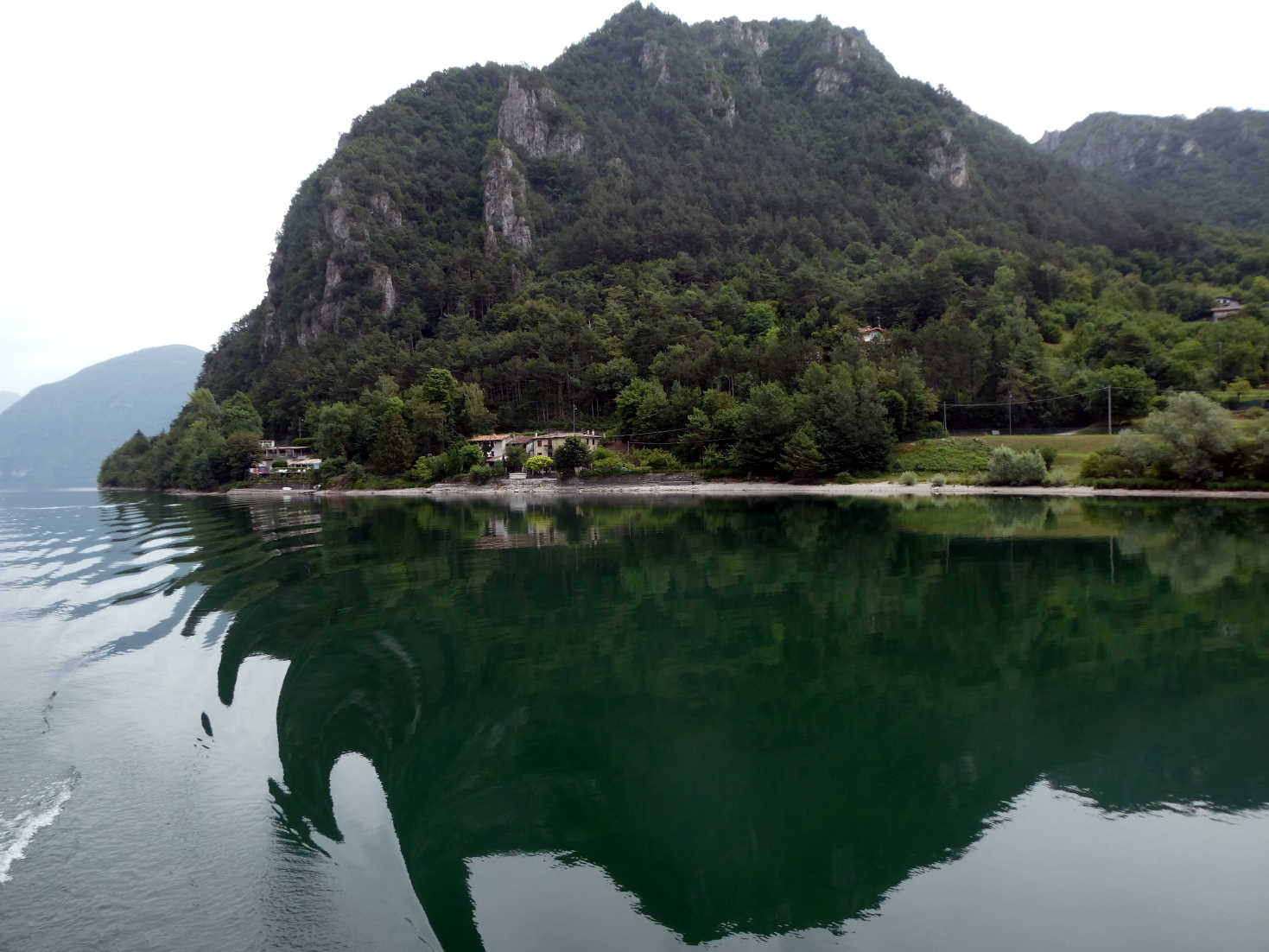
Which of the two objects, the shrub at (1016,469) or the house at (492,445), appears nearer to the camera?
the shrub at (1016,469)

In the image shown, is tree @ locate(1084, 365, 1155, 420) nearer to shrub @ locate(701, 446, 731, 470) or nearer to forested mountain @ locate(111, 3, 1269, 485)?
forested mountain @ locate(111, 3, 1269, 485)

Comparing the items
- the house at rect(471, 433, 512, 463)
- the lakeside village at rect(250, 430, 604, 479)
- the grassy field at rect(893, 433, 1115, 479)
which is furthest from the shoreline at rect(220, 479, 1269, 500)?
the house at rect(471, 433, 512, 463)

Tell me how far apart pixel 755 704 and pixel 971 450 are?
2472 inches

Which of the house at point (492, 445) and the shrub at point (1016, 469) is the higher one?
the house at point (492, 445)

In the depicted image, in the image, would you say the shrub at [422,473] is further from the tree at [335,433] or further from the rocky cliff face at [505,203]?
the rocky cliff face at [505,203]

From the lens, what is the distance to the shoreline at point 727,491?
47719mm

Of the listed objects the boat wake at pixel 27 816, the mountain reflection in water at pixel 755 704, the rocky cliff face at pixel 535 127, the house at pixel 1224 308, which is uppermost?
the rocky cliff face at pixel 535 127

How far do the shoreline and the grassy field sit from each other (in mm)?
5583

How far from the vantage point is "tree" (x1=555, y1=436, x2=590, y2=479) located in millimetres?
79812

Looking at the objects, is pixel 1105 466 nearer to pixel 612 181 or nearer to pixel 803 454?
pixel 803 454

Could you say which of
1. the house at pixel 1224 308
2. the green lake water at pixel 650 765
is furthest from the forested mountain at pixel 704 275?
the green lake water at pixel 650 765

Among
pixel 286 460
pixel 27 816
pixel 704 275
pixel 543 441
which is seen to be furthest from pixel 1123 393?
pixel 286 460

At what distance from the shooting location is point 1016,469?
55.3m

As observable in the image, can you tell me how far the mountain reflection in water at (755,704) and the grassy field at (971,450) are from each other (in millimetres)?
36790
